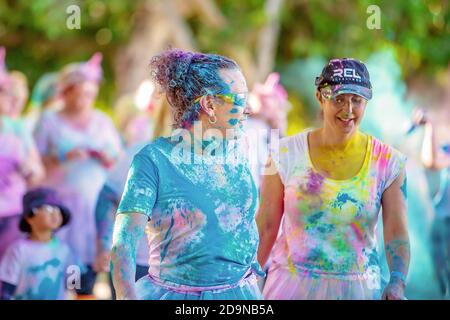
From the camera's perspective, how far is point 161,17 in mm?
12742

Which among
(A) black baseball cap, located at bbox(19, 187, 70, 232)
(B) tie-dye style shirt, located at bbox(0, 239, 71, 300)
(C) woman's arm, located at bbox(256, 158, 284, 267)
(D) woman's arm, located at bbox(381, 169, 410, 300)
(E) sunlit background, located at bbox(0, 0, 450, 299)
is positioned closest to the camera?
(D) woman's arm, located at bbox(381, 169, 410, 300)

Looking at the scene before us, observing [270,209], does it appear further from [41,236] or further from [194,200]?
[41,236]

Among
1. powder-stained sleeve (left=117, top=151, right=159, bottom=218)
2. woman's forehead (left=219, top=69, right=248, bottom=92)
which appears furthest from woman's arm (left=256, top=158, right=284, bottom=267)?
powder-stained sleeve (left=117, top=151, right=159, bottom=218)

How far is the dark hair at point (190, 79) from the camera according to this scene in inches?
147

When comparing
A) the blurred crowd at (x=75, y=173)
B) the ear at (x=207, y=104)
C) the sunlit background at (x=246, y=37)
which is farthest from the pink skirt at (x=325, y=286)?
the sunlit background at (x=246, y=37)

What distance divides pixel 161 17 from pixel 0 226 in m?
6.14

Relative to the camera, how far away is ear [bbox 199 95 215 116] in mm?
3752

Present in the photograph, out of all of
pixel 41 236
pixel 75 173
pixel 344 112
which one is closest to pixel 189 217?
pixel 344 112

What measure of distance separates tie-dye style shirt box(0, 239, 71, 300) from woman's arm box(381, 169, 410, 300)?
2.64 meters

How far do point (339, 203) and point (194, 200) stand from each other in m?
0.77

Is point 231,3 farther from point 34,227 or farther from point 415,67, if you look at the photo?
point 34,227

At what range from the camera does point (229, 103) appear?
3762 millimetres

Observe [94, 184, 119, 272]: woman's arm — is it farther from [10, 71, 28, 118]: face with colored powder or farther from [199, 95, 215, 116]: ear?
[199, 95, 215, 116]: ear
